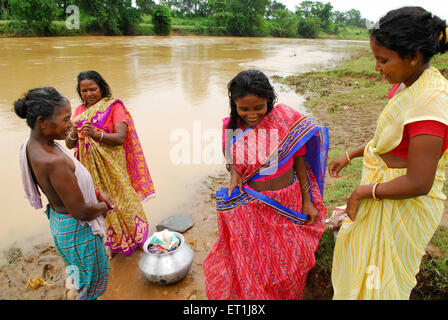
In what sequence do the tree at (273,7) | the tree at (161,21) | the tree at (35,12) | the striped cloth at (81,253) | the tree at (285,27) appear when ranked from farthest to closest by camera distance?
1. the tree at (273,7)
2. the tree at (285,27)
3. the tree at (161,21)
4. the tree at (35,12)
5. the striped cloth at (81,253)

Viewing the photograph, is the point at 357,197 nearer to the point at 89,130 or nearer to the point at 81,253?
the point at 81,253

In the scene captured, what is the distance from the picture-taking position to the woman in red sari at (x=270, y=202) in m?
1.74

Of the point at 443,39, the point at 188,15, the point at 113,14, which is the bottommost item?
the point at 443,39

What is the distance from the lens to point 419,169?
1181mm

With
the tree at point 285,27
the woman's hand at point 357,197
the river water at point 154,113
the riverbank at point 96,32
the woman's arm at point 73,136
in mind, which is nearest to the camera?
the woman's hand at point 357,197

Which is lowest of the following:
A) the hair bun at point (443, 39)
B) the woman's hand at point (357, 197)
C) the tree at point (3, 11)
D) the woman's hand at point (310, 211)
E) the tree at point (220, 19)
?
the woman's hand at point (310, 211)

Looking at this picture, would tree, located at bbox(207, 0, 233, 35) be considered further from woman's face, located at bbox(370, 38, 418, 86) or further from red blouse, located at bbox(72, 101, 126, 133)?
woman's face, located at bbox(370, 38, 418, 86)

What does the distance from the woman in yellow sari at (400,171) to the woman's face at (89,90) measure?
6.53 ft

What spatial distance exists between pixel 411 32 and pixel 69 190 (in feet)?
5.74

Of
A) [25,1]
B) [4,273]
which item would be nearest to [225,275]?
[4,273]

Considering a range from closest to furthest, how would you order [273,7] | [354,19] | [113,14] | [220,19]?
[113,14] < [220,19] < [273,7] < [354,19]

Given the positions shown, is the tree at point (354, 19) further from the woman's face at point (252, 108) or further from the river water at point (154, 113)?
the woman's face at point (252, 108)

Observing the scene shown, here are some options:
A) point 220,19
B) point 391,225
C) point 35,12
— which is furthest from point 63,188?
point 220,19

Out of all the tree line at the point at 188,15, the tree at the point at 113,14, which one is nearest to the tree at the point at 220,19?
the tree line at the point at 188,15
